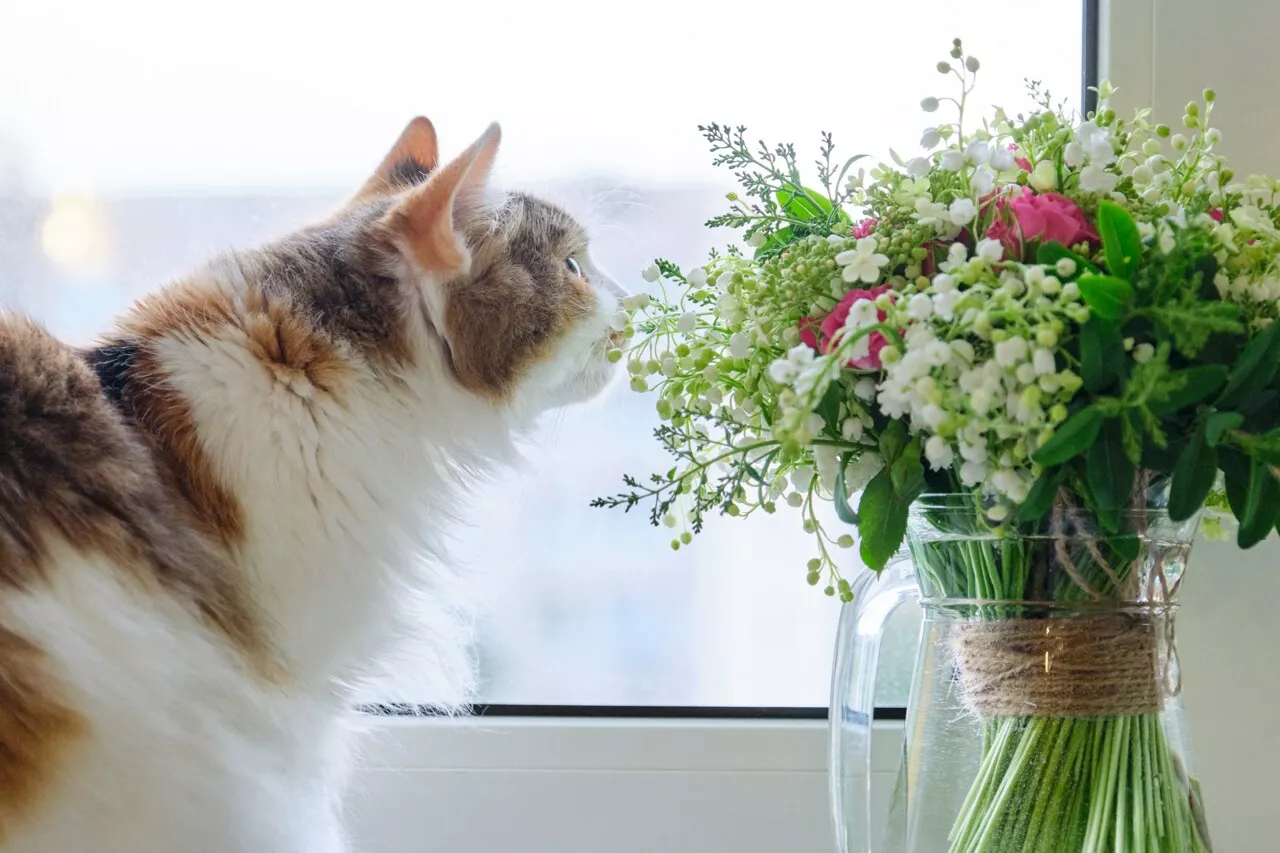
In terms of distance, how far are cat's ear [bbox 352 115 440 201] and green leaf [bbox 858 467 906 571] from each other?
53cm

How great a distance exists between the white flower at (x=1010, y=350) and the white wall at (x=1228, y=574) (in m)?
0.62

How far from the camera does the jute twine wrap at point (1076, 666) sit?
0.72 metres

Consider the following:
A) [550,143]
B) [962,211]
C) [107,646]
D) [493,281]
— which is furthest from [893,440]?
[550,143]

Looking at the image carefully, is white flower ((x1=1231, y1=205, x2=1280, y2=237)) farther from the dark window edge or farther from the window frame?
the dark window edge

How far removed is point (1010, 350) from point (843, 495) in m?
0.21

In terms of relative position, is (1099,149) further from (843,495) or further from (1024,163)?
(843,495)

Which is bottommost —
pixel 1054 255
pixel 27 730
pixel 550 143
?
pixel 27 730

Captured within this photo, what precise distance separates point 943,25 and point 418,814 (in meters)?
0.98

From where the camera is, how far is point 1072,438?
612 mm

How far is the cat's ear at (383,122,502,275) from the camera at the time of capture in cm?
85

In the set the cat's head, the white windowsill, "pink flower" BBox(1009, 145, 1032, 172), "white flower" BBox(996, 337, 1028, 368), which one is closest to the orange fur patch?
the cat's head

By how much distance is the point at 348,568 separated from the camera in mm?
825

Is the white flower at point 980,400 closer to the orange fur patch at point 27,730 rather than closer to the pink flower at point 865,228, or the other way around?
the pink flower at point 865,228

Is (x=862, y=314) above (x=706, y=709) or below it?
above
